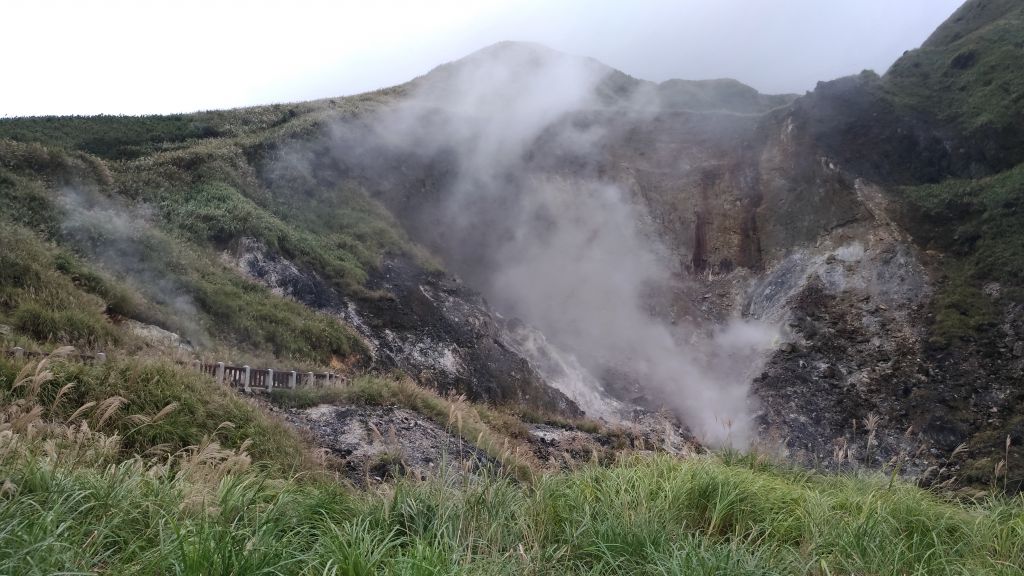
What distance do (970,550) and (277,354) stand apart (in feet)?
48.0

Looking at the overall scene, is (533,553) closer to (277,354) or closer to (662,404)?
(277,354)

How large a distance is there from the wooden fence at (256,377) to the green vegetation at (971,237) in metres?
20.8

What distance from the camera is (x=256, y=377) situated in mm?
11609

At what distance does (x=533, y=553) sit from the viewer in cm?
356

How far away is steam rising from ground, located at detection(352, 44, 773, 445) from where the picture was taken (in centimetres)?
2630

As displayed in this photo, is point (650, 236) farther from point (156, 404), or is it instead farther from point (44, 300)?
point (156, 404)

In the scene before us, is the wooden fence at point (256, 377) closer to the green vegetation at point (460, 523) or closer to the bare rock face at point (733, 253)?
the green vegetation at point (460, 523)

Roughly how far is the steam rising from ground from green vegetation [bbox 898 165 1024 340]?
654cm

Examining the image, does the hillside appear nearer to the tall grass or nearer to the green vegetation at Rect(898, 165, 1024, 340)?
the tall grass

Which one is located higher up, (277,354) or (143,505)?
(143,505)

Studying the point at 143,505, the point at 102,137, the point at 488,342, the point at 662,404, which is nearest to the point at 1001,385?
the point at 662,404

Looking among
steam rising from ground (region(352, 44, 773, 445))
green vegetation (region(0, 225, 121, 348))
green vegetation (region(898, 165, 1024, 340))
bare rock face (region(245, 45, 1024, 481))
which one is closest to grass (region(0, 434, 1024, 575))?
green vegetation (region(0, 225, 121, 348))

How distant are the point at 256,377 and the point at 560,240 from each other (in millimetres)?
22211

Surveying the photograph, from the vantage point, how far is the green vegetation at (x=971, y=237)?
73.6 ft
